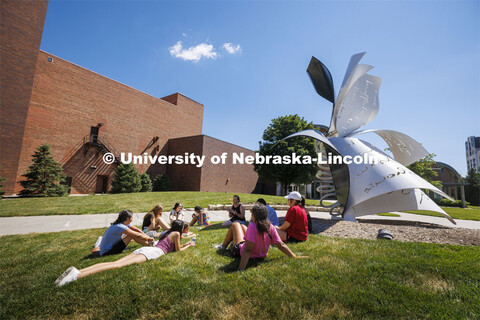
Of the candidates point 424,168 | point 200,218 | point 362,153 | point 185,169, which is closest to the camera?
point 200,218

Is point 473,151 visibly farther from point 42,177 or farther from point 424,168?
point 42,177

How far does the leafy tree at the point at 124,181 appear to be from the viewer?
23234 mm

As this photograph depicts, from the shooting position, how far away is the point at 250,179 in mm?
37438

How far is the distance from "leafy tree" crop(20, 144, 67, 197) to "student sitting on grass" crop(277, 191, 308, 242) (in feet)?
69.0

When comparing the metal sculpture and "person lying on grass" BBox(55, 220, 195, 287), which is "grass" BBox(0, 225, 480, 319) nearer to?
"person lying on grass" BBox(55, 220, 195, 287)

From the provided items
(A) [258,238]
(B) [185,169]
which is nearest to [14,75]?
(B) [185,169]

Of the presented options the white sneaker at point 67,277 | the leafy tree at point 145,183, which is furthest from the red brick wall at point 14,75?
the white sneaker at point 67,277

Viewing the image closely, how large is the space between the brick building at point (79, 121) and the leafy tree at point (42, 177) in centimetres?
136

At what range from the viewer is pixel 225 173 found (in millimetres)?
31938

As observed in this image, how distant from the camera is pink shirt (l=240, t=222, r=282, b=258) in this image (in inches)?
143

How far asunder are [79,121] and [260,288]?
89.1 feet

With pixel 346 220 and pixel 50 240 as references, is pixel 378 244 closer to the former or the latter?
pixel 346 220

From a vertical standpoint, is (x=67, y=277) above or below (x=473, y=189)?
below

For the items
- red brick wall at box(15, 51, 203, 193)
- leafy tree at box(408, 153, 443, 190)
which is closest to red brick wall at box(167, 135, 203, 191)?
red brick wall at box(15, 51, 203, 193)
